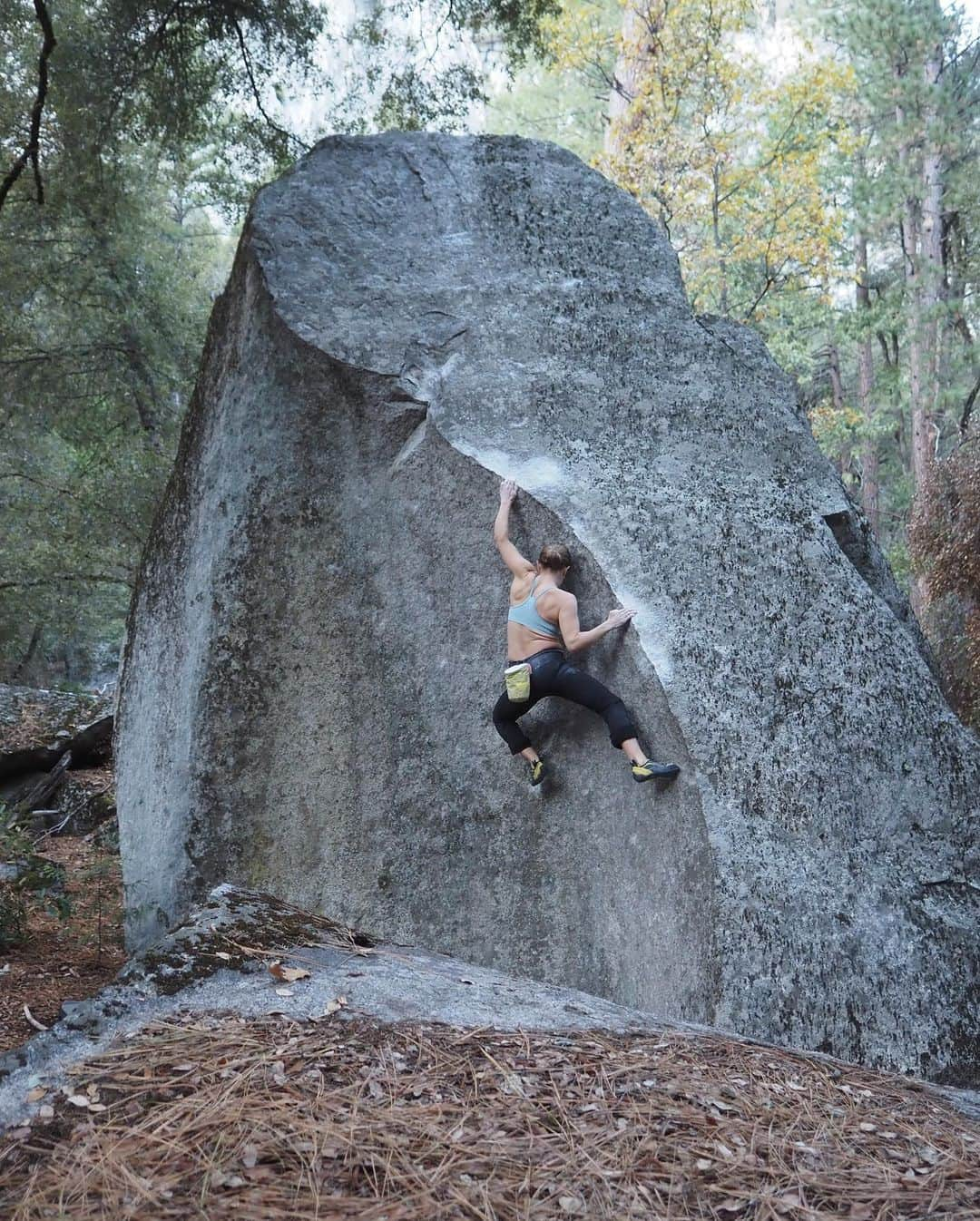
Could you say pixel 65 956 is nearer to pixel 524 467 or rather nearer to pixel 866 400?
pixel 524 467

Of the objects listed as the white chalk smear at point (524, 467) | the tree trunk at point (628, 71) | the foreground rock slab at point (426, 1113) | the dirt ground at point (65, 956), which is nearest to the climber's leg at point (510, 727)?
the white chalk smear at point (524, 467)

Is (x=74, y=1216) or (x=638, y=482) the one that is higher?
(x=638, y=482)

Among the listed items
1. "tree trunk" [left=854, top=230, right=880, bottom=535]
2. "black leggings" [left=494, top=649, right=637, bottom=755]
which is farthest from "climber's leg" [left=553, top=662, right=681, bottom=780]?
"tree trunk" [left=854, top=230, right=880, bottom=535]

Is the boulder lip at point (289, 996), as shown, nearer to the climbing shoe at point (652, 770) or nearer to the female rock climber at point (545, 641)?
the climbing shoe at point (652, 770)

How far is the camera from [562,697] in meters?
5.19

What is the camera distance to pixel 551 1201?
237 cm

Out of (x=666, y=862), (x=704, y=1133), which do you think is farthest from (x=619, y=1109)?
(x=666, y=862)

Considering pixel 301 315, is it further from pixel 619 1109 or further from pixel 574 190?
pixel 619 1109

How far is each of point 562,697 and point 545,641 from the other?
0.28 m

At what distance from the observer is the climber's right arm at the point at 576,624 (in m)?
4.95

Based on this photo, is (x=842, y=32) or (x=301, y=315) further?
(x=842, y=32)

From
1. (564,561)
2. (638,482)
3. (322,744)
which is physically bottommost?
(322,744)

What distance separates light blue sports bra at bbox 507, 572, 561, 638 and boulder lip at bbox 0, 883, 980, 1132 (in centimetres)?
168

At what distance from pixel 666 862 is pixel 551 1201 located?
7.88 feet
